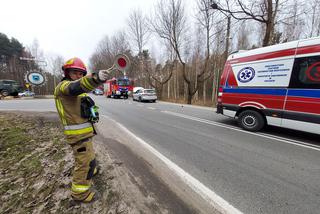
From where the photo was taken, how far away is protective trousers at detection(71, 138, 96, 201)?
196 cm

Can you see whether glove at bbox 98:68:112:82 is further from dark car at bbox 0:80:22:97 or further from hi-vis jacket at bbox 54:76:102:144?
dark car at bbox 0:80:22:97

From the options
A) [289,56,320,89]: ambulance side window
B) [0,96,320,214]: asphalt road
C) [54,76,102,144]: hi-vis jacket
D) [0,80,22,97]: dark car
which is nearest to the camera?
[54,76,102,144]: hi-vis jacket

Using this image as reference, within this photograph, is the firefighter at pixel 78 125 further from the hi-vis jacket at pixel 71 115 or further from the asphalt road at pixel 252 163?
the asphalt road at pixel 252 163

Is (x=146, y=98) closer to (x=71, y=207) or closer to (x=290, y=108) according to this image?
(x=290, y=108)

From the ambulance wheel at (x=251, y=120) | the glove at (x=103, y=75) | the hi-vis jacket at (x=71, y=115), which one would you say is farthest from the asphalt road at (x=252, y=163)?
the glove at (x=103, y=75)

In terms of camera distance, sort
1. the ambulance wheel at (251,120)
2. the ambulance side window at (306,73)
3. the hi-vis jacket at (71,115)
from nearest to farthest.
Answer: the hi-vis jacket at (71,115) < the ambulance side window at (306,73) < the ambulance wheel at (251,120)

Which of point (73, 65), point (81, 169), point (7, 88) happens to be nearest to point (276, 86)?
point (73, 65)

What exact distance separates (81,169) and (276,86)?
567 cm

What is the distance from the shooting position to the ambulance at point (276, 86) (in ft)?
13.0

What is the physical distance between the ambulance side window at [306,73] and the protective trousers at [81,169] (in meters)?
5.59

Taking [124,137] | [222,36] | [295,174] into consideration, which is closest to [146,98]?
[222,36]

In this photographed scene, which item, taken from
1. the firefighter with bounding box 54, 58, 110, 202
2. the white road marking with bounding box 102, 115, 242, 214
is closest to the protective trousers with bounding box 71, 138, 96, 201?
the firefighter with bounding box 54, 58, 110, 202

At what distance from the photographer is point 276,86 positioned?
456 centimetres


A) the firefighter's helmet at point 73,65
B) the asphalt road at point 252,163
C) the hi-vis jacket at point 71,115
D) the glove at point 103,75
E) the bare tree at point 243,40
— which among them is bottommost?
the asphalt road at point 252,163
